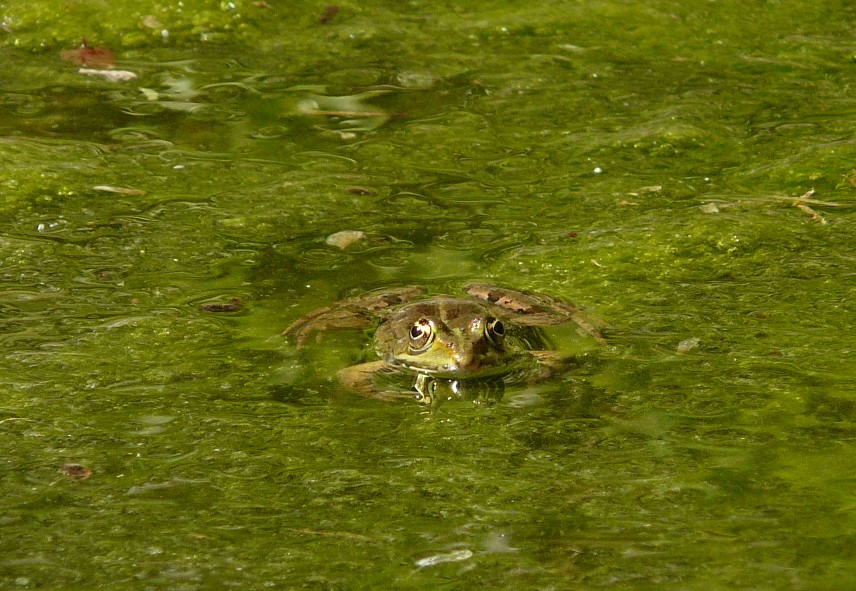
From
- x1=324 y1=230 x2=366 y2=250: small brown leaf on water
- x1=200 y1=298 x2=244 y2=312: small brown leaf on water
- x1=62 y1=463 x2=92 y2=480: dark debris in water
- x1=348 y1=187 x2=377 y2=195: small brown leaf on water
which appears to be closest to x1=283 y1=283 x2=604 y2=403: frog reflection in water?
x1=200 y1=298 x2=244 y2=312: small brown leaf on water

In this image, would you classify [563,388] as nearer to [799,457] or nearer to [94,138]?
[799,457]

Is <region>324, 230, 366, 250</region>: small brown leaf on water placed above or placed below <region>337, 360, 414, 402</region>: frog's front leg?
above

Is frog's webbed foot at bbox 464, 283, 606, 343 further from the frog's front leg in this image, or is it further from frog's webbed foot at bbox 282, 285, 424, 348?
the frog's front leg

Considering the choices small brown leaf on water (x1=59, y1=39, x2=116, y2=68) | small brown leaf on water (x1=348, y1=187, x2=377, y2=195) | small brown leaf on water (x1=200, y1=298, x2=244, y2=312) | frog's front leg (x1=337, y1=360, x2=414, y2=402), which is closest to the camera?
frog's front leg (x1=337, y1=360, x2=414, y2=402)

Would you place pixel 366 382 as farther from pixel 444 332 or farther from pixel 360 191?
pixel 360 191

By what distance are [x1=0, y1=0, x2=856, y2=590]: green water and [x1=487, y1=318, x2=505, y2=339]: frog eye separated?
19 centimetres

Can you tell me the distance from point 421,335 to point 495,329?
0.17m

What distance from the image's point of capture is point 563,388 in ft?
8.70

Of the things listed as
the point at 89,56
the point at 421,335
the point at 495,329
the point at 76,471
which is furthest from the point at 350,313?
the point at 89,56

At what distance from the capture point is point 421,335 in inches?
107

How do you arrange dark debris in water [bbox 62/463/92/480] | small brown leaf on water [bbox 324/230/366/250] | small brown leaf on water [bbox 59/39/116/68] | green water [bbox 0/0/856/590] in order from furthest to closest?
small brown leaf on water [bbox 59/39/116/68]
small brown leaf on water [bbox 324/230/366/250]
dark debris in water [bbox 62/463/92/480]
green water [bbox 0/0/856/590]

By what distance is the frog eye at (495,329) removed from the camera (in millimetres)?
2717

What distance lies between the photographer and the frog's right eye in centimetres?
272

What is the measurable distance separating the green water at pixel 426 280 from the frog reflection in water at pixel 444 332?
7cm
